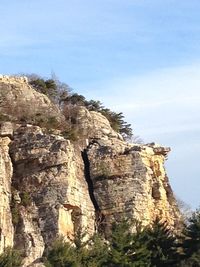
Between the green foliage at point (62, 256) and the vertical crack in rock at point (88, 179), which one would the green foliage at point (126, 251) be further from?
the vertical crack in rock at point (88, 179)

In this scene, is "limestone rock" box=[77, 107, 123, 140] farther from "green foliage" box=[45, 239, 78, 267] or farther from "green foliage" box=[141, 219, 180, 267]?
"green foliage" box=[45, 239, 78, 267]

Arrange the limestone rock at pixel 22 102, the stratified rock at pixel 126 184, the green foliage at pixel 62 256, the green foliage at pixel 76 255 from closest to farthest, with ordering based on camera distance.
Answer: the green foliage at pixel 62 256 < the green foliage at pixel 76 255 < the stratified rock at pixel 126 184 < the limestone rock at pixel 22 102

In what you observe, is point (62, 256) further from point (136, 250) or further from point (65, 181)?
point (65, 181)

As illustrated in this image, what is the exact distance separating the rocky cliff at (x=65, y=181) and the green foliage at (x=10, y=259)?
7.77 ft

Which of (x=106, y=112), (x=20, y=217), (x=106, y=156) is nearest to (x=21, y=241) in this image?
(x=20, y=217)

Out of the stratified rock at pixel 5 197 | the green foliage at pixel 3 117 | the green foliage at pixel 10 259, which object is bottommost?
the green foliage at pixel 10 259

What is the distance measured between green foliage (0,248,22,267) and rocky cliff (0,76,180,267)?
7.77ft

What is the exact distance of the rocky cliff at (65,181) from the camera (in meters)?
45.3

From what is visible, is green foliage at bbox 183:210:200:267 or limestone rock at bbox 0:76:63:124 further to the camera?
limestone rock at bbox 0:76:63:124

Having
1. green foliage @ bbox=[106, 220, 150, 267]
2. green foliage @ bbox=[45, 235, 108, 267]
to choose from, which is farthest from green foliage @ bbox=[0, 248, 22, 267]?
green foliage @ bbox=[106, 220, 150, 267]

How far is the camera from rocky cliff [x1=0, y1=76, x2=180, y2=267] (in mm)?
45281

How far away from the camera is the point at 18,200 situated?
4638 centimetres

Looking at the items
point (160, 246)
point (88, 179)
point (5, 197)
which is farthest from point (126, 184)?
point (5, 197)

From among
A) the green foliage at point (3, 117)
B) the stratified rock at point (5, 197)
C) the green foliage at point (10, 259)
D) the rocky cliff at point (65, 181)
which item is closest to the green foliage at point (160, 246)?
the rocky cliff at point (65, 181)
